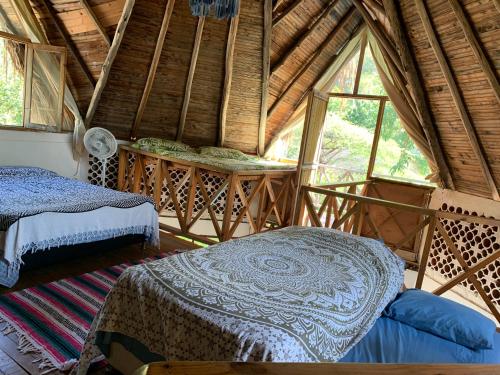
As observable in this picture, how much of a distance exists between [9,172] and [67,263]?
62.6 inches


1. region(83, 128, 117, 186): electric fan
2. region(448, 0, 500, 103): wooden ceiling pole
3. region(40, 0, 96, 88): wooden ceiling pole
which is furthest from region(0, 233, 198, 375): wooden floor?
region(448, 0, 500, 103): wooden ceiling pole

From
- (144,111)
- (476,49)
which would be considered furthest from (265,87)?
(476,49)

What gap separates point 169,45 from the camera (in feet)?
18.3

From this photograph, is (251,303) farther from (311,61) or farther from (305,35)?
(311,61)

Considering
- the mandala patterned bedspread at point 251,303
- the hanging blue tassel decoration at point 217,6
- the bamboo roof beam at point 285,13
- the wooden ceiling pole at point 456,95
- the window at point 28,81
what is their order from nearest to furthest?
1. the mandala patterned bedspread at point 251,303
2. the hanging blue tassel decoration at point 217,6
3. the wooden ceiling pole at point 456,95
4. the window at point 28,81
5. the bamboo roof beam at point 285,13

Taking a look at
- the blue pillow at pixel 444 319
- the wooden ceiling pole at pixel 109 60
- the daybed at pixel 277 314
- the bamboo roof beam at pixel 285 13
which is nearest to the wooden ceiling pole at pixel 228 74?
the bamboo roof beam at pixel 285 13

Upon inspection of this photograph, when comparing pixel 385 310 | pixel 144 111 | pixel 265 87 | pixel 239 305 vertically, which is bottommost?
pixel 385 310

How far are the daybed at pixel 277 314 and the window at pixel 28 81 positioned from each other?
4.17 metres

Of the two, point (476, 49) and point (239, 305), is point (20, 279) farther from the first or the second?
point (476, 49)

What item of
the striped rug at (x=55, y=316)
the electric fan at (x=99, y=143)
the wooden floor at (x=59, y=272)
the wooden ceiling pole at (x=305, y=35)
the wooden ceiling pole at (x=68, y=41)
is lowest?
the wooden floor at (x=59, y=272)

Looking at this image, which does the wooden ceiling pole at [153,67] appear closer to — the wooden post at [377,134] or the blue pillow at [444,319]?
the wooden post at [377,134]

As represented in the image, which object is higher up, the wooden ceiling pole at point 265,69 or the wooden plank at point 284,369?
the wooden ceiling pole at point 265,69

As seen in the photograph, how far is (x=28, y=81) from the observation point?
5.08 m

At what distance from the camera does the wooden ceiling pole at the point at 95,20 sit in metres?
4.80
